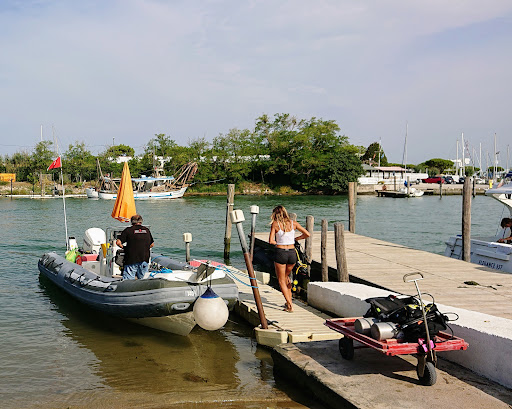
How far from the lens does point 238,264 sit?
61.4ft

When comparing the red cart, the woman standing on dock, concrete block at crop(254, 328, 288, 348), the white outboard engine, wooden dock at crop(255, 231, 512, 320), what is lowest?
concrete block at crop(254, 328, 288, 348)

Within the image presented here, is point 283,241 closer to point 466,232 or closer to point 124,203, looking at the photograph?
point 124,203

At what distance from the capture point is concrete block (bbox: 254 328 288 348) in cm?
789

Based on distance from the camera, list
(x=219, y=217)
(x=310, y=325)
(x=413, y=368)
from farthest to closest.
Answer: (x=219, y=217) → (x=310, y=325) → (x=413, y=368)

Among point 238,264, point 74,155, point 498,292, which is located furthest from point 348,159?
point 498,292

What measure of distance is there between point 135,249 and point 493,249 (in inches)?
388

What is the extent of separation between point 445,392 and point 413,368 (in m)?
0.68

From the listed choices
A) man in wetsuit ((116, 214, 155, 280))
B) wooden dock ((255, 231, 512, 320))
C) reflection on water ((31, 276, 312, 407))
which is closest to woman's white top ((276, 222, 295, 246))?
reflection on water ((31, 276, 312, 407))

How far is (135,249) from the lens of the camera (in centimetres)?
978

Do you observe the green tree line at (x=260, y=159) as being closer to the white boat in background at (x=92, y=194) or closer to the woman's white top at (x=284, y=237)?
the white boat in background at (x=92, y=194)

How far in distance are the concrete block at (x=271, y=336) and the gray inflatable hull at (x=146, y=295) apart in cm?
123

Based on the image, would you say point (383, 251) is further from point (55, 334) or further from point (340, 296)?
point (55, 334)

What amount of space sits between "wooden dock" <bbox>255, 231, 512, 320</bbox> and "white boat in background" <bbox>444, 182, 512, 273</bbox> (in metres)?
1.52

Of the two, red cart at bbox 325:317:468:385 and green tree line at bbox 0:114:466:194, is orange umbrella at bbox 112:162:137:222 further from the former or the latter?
green tree line at bbox 0:114:466:194
